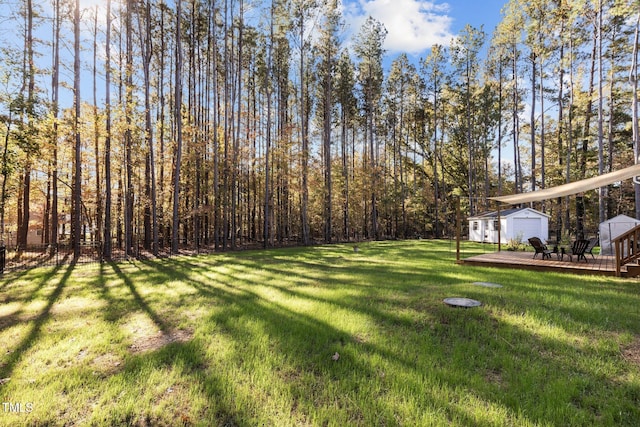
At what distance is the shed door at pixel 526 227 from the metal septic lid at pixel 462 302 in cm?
1818

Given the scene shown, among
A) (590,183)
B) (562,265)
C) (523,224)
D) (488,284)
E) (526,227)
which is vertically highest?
(590,183)

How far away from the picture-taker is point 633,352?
339cm

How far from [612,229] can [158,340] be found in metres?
17.0

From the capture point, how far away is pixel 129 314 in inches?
200

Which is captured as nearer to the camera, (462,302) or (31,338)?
(31,338)

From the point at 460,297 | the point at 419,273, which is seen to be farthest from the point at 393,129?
the point at 460,297

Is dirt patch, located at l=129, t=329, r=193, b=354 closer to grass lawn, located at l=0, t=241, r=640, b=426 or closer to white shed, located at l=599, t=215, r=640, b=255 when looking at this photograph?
grass lawn, located at l=0, t=241, r=640, b=426

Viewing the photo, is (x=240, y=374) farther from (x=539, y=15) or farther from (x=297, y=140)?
(x=539, y=15)

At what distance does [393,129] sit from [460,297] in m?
27.2

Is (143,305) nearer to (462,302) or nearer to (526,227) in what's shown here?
(462,302)

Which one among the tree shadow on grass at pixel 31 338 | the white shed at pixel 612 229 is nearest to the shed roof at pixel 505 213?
the white shed at pixel 612 229

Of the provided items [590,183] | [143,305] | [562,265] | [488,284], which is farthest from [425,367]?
[562,265]

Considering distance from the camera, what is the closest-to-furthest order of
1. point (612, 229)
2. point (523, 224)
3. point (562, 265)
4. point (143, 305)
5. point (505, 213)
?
1. point (143, 305)
2. point (562, 265)
3. point (612, 229)
4. point (523, 224)
5. point (505, 213)

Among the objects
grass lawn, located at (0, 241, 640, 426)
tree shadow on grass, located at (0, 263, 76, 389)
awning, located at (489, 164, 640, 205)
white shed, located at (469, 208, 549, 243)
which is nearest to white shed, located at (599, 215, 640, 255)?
awning, located at (489, 164, 640, 205)
